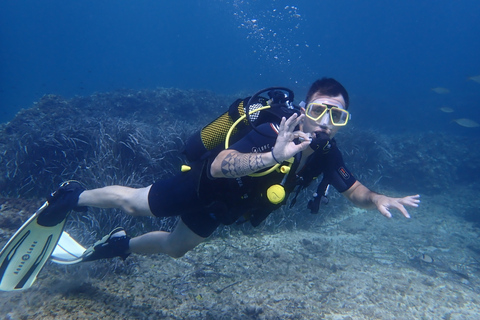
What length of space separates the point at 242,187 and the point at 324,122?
3.85ft

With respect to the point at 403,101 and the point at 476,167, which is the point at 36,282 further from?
the point at 403,101

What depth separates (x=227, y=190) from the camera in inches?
109

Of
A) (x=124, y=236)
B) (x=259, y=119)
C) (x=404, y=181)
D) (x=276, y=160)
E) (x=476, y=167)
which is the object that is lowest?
(x=476, y=167)

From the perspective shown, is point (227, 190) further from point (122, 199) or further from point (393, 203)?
point (393, 203)

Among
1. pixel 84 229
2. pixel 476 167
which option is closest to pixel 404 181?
pixel 476 167

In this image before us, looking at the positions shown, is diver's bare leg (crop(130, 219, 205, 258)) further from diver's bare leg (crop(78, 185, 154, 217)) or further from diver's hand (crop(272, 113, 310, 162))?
diver's hand (crop(272, 113, 310, 162))

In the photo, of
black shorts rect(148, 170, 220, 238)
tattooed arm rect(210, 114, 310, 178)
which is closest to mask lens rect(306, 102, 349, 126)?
tattooed arm rect(210, 114, 310, 178)

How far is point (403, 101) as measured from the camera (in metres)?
36.8

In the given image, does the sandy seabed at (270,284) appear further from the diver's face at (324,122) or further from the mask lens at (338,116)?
the mask lens at (338,116)

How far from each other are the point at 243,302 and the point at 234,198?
1776mm

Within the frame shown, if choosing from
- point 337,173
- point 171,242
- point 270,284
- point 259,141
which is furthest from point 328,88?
point 270,284

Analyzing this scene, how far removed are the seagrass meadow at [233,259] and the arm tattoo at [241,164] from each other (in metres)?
1.72

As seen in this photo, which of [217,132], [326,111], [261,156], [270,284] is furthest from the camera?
[270,284]

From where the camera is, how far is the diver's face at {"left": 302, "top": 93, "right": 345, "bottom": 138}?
9.11 ft
